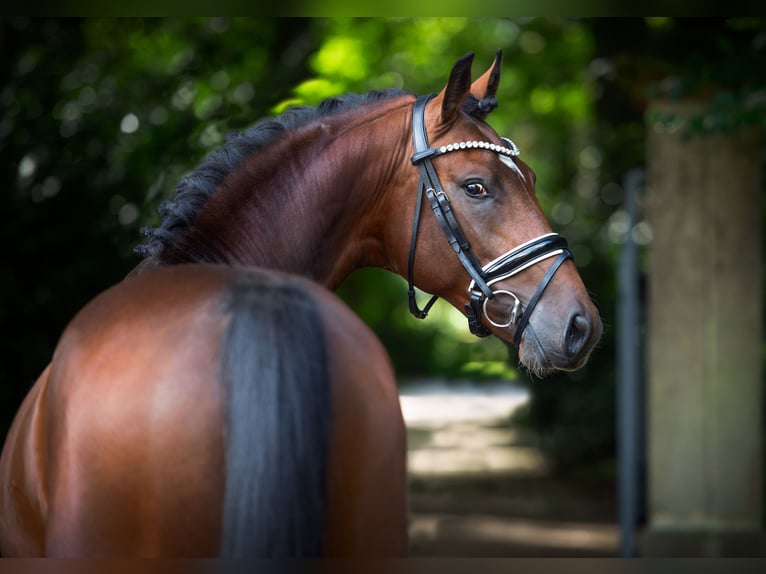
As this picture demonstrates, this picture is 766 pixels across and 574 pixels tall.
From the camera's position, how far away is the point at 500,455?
10.4 metres

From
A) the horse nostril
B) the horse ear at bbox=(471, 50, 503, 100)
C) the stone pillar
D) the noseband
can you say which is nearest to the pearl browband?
the noseband

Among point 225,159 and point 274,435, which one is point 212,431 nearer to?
point 274,435

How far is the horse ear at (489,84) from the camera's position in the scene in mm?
2600

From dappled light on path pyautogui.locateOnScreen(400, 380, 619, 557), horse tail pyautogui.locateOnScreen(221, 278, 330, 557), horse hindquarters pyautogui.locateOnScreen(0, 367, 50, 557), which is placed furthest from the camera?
dappled light on path pyautogui.locateOnScreen(400, 380, 619, 557)

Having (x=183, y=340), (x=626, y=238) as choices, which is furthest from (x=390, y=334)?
(x=183, y=340)

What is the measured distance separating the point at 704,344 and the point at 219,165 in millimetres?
4432

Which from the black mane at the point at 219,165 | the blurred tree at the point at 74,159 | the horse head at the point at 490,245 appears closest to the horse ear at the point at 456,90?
the horse head at the point at 490,245

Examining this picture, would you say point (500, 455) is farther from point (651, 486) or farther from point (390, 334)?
point (651, 486)

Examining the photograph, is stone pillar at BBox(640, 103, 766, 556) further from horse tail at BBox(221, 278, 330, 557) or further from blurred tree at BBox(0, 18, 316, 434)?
horse tail at BBox(221, 278, 330, 557)

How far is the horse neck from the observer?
7.91ft

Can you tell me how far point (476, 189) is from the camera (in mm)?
2406

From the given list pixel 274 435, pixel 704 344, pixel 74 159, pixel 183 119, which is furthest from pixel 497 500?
pixel 274 435

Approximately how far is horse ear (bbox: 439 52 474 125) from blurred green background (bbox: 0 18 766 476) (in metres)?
1.08

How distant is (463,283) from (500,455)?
8290mm
